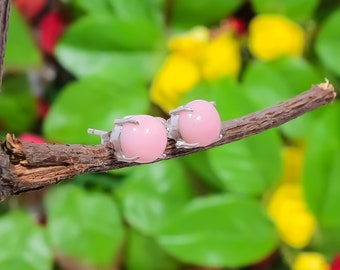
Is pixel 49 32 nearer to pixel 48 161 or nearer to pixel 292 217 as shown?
pixel 292 217

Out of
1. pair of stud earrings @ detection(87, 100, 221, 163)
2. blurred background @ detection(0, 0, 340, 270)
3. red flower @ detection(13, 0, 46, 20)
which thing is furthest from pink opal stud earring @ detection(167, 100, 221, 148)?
red flower @ detection(13, 0, 46, 20)

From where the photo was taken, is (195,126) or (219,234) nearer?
(195,126)

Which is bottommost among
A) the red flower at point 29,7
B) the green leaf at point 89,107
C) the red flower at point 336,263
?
the red flower at point 336,263

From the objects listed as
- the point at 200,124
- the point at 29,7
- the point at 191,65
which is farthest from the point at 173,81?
the point at 200,124

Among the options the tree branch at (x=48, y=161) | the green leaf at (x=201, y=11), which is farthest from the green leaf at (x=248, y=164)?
the tree branch at (x=48, y=161)

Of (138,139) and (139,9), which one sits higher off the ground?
(139,9)

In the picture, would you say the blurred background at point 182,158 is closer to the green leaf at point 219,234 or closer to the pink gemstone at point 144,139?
the green leaf at point 219,234

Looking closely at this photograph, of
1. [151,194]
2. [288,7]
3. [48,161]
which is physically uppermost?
[288,7]
